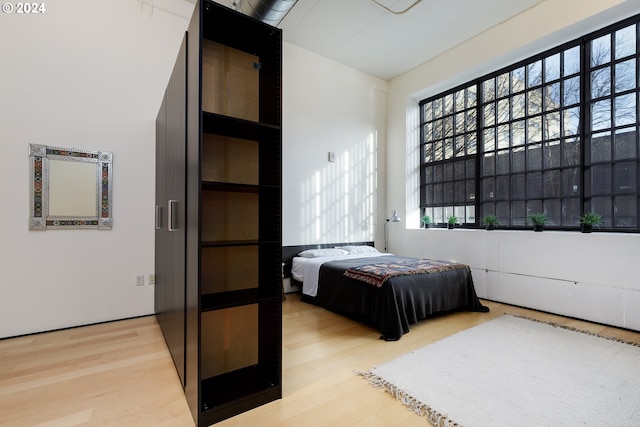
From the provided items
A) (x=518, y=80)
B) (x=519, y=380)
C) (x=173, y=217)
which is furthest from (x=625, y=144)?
(x=173, y=217)

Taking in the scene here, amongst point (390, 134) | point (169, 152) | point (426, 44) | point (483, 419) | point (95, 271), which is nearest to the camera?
point (483, 419)

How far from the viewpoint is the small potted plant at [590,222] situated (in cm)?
338

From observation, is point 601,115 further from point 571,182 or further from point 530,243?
point 530,243

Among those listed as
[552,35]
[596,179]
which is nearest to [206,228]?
[596,179]

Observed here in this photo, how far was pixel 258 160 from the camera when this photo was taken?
2.07 m

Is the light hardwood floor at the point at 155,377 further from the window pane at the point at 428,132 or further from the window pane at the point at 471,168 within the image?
the window pane at the point at 428,132

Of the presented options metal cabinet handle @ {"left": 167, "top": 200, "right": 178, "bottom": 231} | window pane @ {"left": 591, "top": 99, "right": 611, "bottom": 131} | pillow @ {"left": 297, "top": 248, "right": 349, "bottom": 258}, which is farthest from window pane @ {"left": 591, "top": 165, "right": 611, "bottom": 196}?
metal cabinet handle @ {"left": 167, "top": 200, "right": 178, "bottom": 231}

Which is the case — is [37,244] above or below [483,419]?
above

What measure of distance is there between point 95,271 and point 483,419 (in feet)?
11.8

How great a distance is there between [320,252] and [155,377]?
273 centimetres

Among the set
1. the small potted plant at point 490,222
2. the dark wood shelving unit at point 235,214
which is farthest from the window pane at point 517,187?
the dark wood shelving unit at point 235,214

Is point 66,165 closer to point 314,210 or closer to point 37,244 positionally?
point 37,244

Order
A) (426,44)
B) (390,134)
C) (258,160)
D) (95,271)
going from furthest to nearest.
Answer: (390,134) → (426,44) → (95,271) → (258,160)

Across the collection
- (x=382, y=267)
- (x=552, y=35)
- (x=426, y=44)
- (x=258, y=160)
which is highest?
(x=426, y=44)
